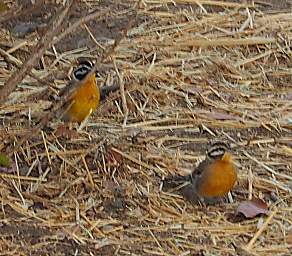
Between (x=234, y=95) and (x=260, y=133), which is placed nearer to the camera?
(x=260, y=133)

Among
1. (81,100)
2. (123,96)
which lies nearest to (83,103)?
(81,100)

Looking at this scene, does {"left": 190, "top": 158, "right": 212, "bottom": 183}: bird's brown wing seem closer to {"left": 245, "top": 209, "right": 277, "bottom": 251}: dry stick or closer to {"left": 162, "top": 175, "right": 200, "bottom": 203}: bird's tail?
{"left": 162, "top": 175, "right": 200, "bottom": 203}: bird's tail

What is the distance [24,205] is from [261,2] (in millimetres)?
4487

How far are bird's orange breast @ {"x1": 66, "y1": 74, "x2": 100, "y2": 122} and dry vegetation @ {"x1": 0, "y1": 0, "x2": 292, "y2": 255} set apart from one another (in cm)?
11

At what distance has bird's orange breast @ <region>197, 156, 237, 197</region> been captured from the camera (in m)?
6.66

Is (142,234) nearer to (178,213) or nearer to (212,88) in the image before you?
(178,213)

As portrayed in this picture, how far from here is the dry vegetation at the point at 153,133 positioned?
6.30 m

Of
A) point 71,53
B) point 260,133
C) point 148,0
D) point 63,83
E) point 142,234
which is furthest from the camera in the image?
point 148,0

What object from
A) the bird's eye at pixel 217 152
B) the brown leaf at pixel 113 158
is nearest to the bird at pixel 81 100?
the brown leaf at pixel 113 158

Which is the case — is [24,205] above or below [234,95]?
above

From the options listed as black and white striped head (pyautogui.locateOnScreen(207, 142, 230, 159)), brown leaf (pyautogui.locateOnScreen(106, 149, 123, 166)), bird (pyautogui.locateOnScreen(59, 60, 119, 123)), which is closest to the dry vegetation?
brown leaf (pyautogui.locateOnScreen(106, 149, 123, 166))

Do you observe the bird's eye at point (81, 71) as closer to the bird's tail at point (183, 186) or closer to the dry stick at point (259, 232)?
the bird's tail at point (183, 186)

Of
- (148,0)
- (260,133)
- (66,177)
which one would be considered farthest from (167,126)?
(148,0)

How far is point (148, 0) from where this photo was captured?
33.6 ft
